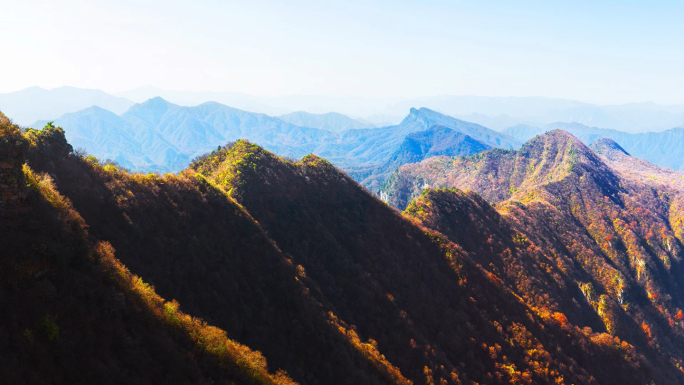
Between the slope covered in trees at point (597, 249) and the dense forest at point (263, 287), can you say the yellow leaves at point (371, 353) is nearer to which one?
the dense forest at point (263, 287)

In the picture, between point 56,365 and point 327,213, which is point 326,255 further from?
point 56,365

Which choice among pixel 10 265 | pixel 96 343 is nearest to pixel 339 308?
pixel 96 343

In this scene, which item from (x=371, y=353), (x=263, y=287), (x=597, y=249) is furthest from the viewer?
(x=597, y=249)

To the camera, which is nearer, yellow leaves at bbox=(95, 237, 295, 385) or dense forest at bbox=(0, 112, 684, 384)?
dense forest at bbox=(0, 112, 684, 384)

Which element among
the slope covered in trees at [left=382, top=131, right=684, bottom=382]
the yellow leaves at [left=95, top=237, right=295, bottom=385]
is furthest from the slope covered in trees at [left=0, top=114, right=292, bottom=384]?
the slope covered in trees at [left=382, top=131, right=684, bottom=382]

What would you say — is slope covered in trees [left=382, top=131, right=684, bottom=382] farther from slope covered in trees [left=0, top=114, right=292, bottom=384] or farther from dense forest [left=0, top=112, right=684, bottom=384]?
slope covered in trees [left=0, top=114, right=292, bottom=384]

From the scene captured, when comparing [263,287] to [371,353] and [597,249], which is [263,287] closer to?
[371,353]

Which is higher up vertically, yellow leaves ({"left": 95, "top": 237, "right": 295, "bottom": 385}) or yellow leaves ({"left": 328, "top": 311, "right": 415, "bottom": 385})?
yellow leaves ({"left": 95, "top": 237, "right": 295, "bottom": 385})

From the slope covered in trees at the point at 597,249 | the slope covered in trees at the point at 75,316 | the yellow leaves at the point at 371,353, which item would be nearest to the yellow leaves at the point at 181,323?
the slope covered in trees at the point at 75,316

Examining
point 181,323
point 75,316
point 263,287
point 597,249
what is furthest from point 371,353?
point 597,249
